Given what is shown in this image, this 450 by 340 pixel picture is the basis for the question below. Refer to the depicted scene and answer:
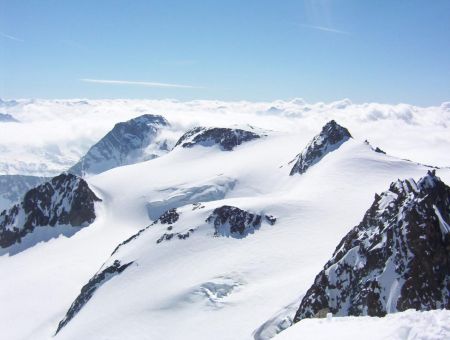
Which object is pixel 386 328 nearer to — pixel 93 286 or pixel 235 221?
pixel 235 221

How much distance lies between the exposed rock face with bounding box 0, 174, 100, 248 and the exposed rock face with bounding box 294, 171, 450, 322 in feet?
455

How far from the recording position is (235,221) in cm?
9375

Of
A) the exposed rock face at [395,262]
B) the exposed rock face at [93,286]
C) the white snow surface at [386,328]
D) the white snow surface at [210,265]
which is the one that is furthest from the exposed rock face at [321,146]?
the white snow surface at [386,328]

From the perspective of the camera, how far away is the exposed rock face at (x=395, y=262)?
41844 mm

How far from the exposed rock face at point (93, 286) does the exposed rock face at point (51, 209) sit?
79214 millimetres

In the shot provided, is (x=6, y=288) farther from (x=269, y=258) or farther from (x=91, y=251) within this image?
(x=269, y=258)

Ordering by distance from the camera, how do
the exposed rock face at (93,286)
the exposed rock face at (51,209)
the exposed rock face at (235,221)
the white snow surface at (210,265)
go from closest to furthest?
the white snow surface at (210,265) → the exposed rock face at (93,286) → the exposed rock face at (235,221) → the exposed rock face at (51,209)

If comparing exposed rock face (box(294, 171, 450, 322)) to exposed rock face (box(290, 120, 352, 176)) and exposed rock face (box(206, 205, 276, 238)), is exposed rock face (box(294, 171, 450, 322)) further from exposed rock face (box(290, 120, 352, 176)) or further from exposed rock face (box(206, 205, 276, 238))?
exposed rock face (box(290, 120, 352, 176))

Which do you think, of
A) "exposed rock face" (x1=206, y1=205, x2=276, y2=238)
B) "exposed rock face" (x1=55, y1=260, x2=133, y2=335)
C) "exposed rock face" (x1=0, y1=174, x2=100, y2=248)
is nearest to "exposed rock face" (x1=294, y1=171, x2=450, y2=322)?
"exposed rock face" (x1=206, y1=205, x2=276, y2=238)

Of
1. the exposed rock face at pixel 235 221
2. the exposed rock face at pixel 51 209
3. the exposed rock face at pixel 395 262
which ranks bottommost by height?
the exposed rock face at pixel 51 209

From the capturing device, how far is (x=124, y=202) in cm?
17725

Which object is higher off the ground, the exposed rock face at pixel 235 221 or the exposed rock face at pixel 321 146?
the exposed rock face at pixel 321 146

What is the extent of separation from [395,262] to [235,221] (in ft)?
169

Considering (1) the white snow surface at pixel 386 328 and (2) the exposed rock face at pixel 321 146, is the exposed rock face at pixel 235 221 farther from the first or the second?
(1) the white snow surface at pixel 386 328
